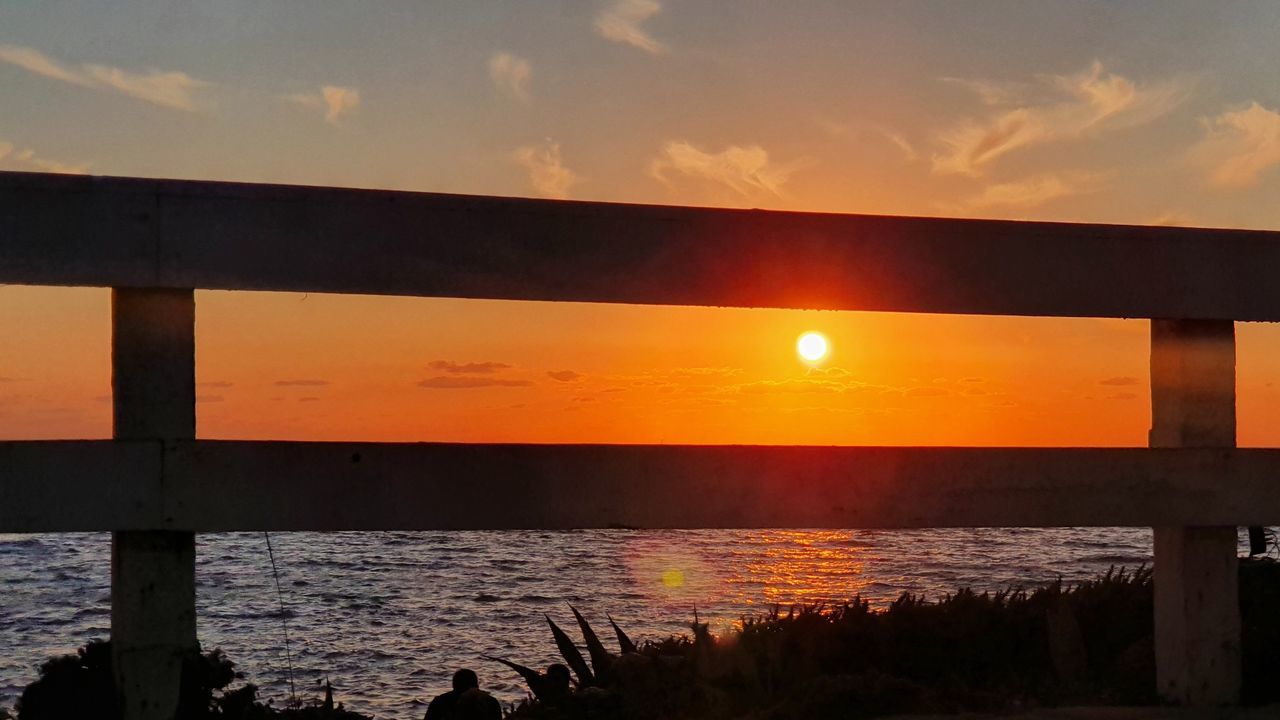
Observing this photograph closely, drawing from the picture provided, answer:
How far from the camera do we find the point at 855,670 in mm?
6082

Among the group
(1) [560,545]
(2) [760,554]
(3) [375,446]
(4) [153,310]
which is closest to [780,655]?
(3) [375,446]

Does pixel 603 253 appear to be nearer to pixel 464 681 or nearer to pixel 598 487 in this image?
pixel 598 487

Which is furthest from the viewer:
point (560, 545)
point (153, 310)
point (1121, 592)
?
point (560, 545)

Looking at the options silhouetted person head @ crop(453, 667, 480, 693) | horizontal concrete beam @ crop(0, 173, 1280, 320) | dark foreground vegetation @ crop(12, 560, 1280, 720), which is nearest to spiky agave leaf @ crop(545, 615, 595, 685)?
dark foreground vegetation @ crop(12, 560, 1280, 720)

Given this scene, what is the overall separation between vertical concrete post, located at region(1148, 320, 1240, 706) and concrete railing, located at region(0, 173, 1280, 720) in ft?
0.04

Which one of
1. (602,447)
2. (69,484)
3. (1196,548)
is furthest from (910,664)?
(69,484)

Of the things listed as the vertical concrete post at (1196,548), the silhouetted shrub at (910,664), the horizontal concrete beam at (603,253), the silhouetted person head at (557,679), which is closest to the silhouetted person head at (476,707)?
the silhouetted shrub at (910,664)

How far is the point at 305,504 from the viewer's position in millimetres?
4613

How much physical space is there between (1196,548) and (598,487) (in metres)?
Result: 2.94

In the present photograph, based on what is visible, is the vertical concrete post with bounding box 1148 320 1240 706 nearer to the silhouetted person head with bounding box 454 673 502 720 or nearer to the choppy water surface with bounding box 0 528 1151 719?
the silhouetted person head with bounding box 454 673 502 720

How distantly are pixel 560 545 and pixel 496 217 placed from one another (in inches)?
1151

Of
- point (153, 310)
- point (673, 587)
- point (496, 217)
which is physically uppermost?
point (496, 217)

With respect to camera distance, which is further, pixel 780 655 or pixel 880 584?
pixel 880 584

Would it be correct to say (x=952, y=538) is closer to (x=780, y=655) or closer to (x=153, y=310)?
(x=780, y=655)
